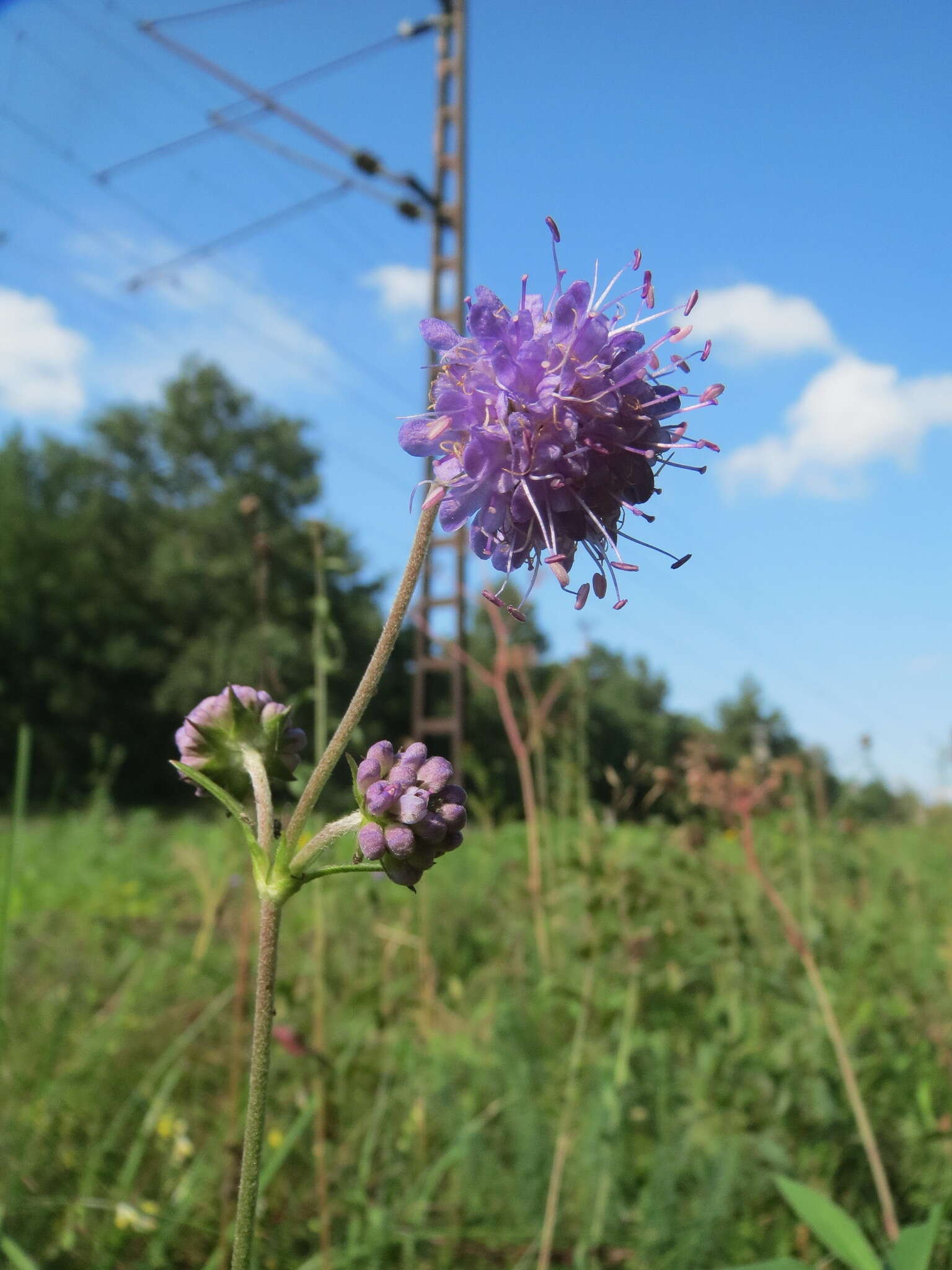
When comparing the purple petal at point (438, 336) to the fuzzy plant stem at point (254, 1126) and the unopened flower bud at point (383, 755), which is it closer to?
the unopened flower bud at point (383, 755)

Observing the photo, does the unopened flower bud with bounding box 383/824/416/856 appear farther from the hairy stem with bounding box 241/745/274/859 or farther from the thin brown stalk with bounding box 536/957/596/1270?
the thin brown stalk with bounding box 536/957/596/1270

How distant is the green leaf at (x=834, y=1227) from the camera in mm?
1405

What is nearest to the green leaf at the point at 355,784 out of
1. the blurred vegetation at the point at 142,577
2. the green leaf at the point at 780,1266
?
the green leaf at the point at 780,1266

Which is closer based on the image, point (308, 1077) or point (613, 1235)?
point (613, 1235)

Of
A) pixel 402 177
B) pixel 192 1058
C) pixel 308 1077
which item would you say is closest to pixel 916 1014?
pixel 308 1077

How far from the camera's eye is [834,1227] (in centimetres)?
146

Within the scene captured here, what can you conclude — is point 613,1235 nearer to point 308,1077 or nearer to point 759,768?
point 308,1077

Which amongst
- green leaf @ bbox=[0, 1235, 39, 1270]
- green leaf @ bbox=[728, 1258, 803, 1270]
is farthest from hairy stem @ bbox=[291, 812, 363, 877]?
green leaf @ bbox=[0, 1235, 39, 1270]

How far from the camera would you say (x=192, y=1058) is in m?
3.25

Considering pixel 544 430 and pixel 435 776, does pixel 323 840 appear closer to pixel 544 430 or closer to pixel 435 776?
pixel 435 776

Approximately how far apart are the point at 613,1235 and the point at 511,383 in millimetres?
1978

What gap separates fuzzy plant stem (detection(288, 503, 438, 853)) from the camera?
103cm

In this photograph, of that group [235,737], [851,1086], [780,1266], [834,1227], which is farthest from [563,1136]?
[235,737]

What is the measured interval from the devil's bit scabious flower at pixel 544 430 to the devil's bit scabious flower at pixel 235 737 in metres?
0.34
